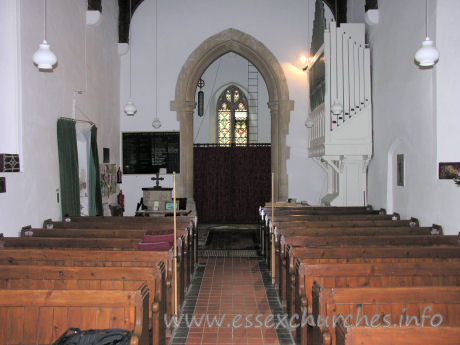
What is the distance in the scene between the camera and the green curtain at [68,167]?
6.36 meters

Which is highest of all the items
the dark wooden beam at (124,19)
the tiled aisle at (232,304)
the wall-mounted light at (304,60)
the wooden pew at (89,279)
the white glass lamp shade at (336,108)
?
the dark wooden beam at (124,19)

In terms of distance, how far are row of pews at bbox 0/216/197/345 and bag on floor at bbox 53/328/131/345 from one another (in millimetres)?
76

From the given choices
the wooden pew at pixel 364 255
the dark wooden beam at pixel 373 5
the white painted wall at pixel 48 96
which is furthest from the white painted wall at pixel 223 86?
the wooden pew at pixel 364 255

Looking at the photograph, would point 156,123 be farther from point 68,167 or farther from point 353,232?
point 353,232

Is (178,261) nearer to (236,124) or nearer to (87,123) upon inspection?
(87,123)

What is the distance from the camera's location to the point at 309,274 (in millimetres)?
3113

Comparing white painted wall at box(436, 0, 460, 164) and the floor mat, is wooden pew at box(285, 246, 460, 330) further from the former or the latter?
the floor mat

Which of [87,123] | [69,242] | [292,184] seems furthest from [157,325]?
[292,184]

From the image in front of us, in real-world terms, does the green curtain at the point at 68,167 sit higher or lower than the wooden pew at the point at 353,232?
higher

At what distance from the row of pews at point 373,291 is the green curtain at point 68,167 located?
3647 millimetres

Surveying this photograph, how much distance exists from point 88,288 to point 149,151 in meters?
7.14

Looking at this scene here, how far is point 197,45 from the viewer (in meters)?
10.1

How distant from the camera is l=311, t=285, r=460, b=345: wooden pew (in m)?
2.56

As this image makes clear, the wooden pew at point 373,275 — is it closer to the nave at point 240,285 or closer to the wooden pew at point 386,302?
the nave at point 240,285
